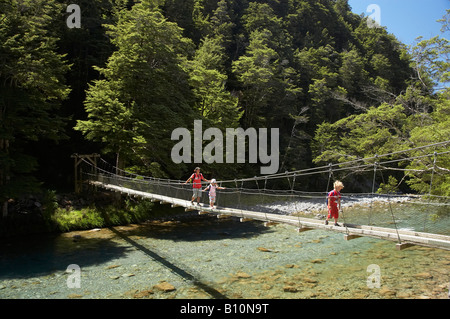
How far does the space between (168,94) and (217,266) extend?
25.3 ft

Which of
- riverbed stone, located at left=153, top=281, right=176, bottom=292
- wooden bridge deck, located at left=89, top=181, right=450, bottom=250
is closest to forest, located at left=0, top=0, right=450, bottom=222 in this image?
wooden bridge deck, located at left=89, top=181, right=450, bottom=250

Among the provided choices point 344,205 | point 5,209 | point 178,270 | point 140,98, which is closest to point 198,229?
point 178,270

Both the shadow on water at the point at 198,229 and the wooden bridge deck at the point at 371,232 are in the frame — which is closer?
the wooden bridge deck at the point at 371,232

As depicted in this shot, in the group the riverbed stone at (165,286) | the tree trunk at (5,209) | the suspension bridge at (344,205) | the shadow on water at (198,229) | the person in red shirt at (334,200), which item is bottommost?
the shadow on water at (198,229)

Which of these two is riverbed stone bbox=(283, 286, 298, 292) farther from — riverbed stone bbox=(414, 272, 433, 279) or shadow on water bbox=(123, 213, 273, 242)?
shadow on water bbox=(123, 213, 273, 242)

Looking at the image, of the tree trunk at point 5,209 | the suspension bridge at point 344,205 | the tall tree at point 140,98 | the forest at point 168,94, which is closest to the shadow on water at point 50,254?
the tree trunk at point 5,209

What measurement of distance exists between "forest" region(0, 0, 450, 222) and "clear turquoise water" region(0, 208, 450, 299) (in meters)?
1.98

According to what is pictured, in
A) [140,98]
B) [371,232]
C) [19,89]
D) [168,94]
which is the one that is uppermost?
[168,94]

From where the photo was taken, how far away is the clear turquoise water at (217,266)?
5230 mm

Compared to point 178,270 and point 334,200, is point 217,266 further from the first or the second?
point 334,200

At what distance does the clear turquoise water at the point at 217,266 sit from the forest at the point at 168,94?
198 cm

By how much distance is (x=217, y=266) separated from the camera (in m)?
6.54

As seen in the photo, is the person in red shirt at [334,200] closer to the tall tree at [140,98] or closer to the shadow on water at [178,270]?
the shadow on water at [178,270]

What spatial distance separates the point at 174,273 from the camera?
20.2 feet
